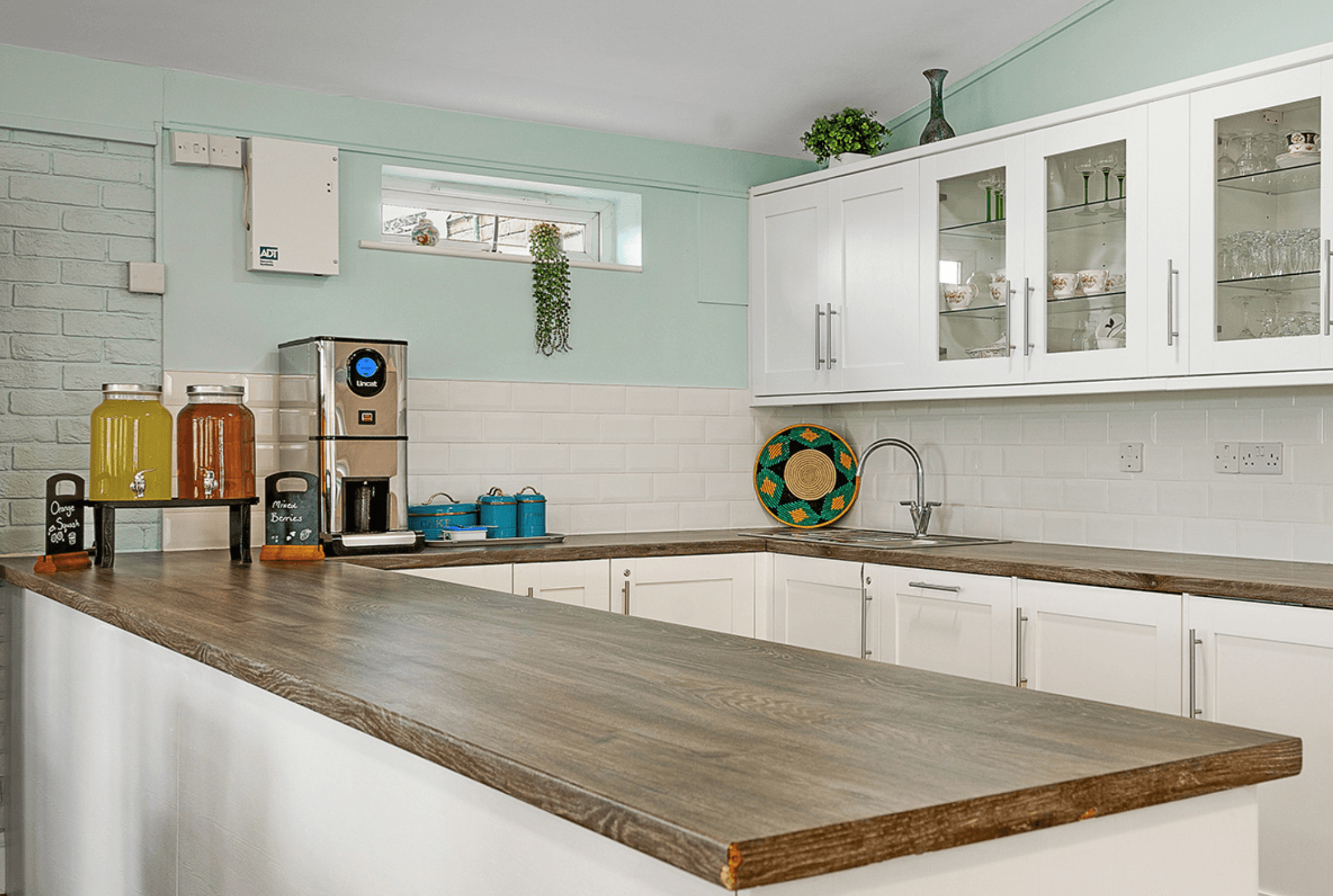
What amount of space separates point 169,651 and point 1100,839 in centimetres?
154

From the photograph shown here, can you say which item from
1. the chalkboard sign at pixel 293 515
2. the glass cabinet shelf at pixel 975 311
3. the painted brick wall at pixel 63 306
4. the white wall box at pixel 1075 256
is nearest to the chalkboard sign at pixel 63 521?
the chalkboard sign at pixel 293 515

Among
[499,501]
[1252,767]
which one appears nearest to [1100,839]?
[1252,767]

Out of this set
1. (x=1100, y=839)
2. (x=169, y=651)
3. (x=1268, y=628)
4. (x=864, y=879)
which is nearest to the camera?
(x=864, y=879)

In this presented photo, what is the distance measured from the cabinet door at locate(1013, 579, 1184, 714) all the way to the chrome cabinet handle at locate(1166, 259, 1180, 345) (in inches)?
29.7

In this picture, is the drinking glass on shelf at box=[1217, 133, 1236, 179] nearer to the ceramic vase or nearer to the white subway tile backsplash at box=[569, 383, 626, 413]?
the ceramic vase

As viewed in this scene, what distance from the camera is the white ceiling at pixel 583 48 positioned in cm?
344

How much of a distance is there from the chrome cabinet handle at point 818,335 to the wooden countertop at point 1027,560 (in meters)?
0.72

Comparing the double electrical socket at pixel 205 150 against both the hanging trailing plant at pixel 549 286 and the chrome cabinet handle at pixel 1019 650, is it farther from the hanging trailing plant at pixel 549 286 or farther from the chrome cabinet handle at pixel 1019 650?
the chrome cabinet handle at pixel 1019 650

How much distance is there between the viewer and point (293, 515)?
2975mm

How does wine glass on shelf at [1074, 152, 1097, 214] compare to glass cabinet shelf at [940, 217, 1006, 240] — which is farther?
glass cabinet shelf at [940, 217, 1006, 240]

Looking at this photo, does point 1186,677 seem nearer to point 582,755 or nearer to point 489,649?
point 489,649

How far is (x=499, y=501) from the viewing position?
394 cm

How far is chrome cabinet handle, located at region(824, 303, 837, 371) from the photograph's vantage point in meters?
4.33

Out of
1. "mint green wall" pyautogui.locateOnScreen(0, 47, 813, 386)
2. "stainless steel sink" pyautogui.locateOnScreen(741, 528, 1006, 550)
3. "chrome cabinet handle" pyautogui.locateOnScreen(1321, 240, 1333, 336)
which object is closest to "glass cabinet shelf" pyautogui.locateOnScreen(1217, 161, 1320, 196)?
"chrome cabinet handle" pyautogui.locateOnScreen(1321, 240, 1333, 336)
